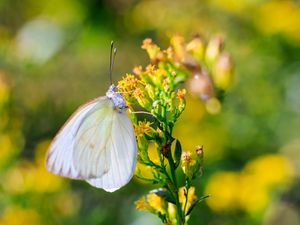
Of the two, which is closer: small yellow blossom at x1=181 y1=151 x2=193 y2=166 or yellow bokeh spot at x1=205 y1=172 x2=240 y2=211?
small yellow blossom at x1=181 y1=151 x2=193 y2=166

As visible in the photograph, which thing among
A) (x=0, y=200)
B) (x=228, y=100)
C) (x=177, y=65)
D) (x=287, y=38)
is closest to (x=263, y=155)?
(x=228, y=100)

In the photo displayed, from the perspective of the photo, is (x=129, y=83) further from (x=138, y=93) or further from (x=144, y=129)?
(x=144, y=129)

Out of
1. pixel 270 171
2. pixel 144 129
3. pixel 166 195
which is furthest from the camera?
pixel 270 171

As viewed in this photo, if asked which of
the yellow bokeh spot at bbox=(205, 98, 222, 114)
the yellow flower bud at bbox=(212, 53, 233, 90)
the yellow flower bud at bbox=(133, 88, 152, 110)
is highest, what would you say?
the yellow flower bud at bbox=(212, 53, 233, 90)

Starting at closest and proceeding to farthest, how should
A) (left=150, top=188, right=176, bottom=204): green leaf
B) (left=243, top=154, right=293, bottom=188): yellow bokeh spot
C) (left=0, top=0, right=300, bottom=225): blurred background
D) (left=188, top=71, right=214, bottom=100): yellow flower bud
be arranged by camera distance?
(left=150, top=188, right=176, bottom=204): green leaf
(left=188, top=71, right=214, bottom=100): yellow flower bud
(left=0, top=0, right=300, bottom=225): blurred background
(left=243, top=154, right=293, bottom=188): yellow bokeh spot

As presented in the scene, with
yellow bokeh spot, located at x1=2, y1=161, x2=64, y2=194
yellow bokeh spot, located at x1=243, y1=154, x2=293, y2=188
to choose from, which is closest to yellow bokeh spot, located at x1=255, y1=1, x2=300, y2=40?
yellow bokeh spot, located at x1=243, y1=154, x2=293, y2=188

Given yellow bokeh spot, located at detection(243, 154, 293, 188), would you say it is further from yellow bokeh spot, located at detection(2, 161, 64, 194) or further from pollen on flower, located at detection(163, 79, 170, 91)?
pollen on flower, located at detection(163, 79, 170, 91)

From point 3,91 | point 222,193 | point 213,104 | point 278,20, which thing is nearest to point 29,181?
point 3,91
